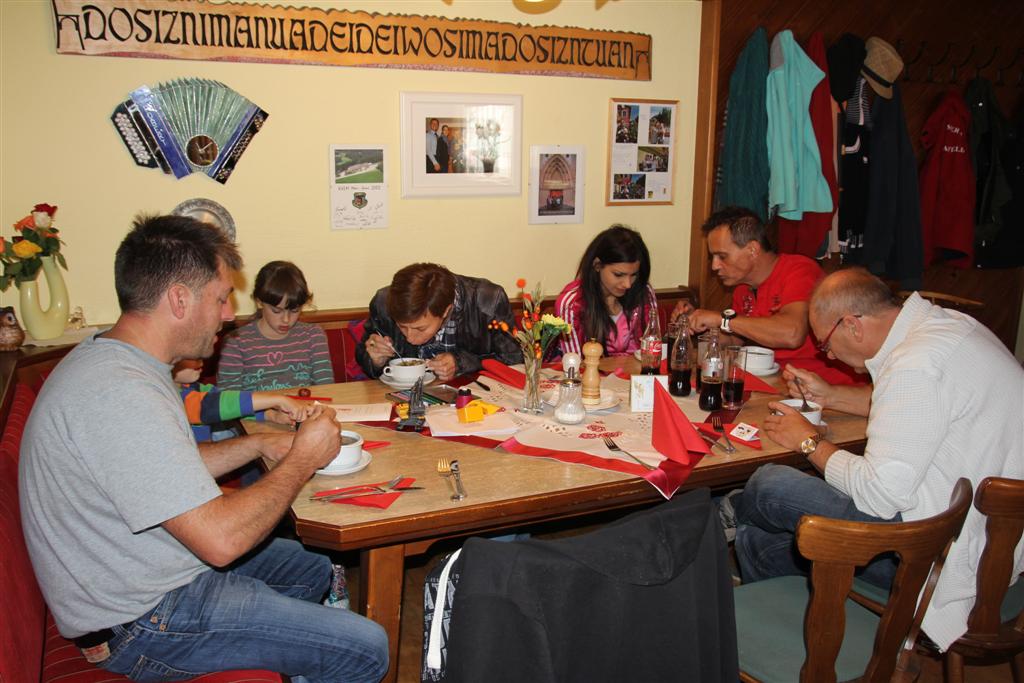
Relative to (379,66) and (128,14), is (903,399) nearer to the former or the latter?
(379,66)

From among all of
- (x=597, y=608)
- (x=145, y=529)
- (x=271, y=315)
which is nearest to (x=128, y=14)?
(x=271, y=315)

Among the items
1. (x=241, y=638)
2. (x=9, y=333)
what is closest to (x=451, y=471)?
(x=241, y=638)

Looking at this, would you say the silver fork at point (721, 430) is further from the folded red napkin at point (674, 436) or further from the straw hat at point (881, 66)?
the straw hat at point (881, 66)

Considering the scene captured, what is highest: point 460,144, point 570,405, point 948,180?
point 460,144

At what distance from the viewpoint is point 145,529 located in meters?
1.53

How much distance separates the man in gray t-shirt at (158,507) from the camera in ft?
5.00

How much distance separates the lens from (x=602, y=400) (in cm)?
254

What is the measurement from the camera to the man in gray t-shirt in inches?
60.1

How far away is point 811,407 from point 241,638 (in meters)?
1.73

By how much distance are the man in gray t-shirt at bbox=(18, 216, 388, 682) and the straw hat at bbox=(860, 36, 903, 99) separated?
3.81 m

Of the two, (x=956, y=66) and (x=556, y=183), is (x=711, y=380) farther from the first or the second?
(x=956, y=66)

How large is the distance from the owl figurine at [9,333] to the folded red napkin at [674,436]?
7.57 feet

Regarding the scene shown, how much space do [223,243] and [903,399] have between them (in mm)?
1629

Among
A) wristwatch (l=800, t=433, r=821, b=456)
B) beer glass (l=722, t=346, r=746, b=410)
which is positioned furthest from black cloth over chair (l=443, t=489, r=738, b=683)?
beer glass (l=722, t=346, r=746, b=410)
